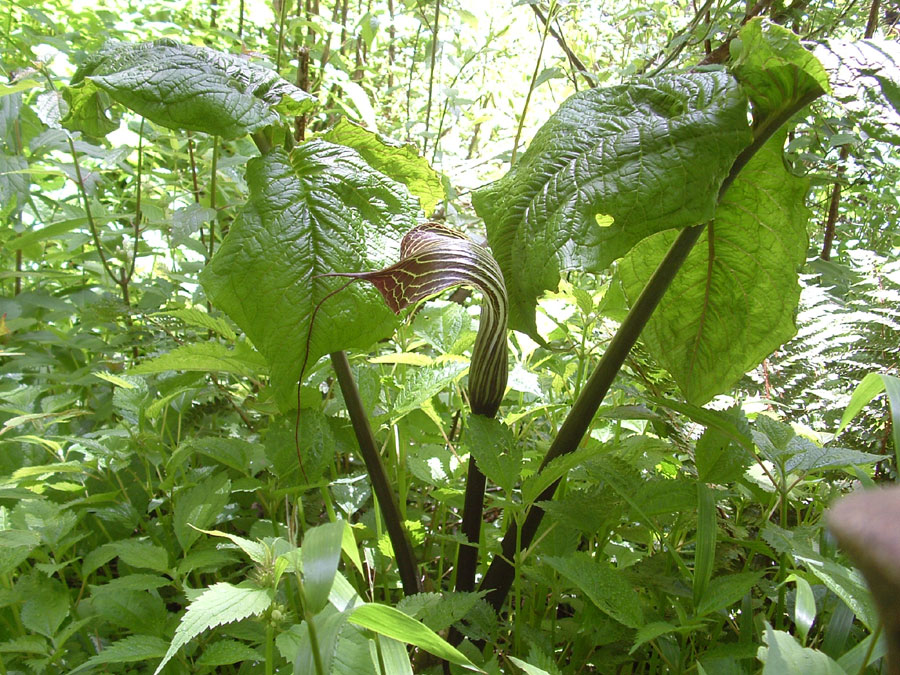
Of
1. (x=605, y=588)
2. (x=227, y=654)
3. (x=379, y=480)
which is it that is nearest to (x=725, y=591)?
(x=605, y=588)

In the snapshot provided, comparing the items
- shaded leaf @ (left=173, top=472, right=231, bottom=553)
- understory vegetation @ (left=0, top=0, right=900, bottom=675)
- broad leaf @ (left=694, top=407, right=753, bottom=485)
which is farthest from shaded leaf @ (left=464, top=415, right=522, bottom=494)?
shaded leaf @ (left=173, top=472, right=231, bottom=553)

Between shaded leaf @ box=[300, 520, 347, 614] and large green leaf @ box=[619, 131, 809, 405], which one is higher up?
large green leaf @ box=[619, 131, 809, 405]

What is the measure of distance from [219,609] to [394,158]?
593mm

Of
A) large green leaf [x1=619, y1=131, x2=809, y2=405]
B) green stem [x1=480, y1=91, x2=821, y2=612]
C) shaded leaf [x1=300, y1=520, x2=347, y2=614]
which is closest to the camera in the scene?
shaded leaf [x1=300, y1=520, x2=347, y2=614]

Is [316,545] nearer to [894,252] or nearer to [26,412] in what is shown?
[26,412]

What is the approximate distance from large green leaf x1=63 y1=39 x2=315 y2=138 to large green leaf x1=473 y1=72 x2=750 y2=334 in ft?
0.91

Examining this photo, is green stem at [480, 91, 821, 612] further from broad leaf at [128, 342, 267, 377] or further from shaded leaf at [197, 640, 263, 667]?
broad leaf at [128, 342, 267, 377]

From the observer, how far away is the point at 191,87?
67cm

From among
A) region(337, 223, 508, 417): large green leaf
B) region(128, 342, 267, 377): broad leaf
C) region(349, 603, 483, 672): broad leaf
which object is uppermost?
region(337, 223, 508, 417): large green leaf

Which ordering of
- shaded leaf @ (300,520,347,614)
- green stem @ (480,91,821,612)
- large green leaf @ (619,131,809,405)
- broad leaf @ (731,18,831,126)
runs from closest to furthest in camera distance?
shaded leaf @ (300,520,347,614) → broad leaf @ (731,18,831,126) → green stem @ (480,91,821,612) → large green leaf @ (619,131,809,405)

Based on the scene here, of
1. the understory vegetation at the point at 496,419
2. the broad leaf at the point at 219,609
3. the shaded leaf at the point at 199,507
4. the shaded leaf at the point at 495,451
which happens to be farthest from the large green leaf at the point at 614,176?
the shaded leaf at the point at 199,507

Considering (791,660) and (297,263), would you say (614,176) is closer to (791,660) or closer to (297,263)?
(297,263)

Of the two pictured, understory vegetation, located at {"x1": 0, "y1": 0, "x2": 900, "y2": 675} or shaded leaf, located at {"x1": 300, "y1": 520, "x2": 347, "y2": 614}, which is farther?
understory vegetation, located at {"x1": 0, "y1": 0, "x2": 900, "y2": 675}

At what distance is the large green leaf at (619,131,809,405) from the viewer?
803 millimetres
